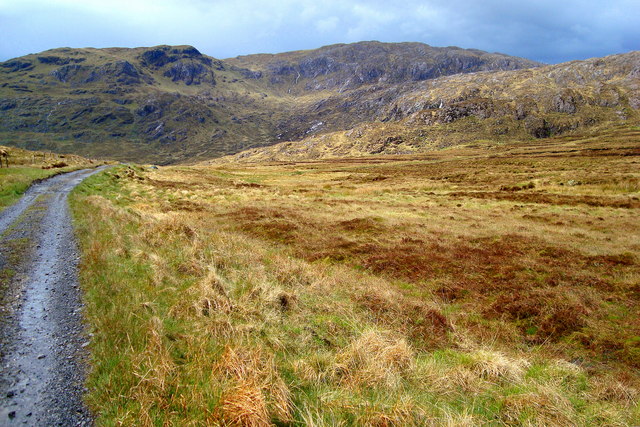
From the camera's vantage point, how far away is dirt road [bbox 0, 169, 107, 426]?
376cm

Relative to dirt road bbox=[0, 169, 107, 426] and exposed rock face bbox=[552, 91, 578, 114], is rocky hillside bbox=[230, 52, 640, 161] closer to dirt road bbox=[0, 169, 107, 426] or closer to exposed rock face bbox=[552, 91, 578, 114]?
exposed rock face bbox=[552, 91, 578, 114]

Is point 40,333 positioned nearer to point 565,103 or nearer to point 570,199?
point 570,199

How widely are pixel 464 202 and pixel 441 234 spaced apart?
52.7 ft

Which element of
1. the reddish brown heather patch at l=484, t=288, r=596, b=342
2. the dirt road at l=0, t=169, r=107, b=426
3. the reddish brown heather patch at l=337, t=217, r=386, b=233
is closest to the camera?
the dirt road at l=0, t=169, r=107, b=426

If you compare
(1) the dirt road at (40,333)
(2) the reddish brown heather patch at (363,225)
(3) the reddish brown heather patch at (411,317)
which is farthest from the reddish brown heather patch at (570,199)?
(1) the dirt road at (40,333)

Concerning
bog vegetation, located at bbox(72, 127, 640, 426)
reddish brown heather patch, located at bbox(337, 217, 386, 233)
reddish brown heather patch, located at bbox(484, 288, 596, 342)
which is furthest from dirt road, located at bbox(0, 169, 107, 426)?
reddish brown heather patch, located at bbox(337, 217, 386, 233)

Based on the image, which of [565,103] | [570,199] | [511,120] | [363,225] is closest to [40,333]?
[363,225]

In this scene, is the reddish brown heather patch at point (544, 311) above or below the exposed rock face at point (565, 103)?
below

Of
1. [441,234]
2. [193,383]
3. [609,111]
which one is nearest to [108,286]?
[193,383]

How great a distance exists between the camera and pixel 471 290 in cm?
1102

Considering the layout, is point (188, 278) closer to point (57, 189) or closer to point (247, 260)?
point (247, 260)

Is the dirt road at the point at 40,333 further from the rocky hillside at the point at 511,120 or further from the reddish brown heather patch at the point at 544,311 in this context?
the rocky hillside at the point at 511,120

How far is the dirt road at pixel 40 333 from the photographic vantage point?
3.76 metres

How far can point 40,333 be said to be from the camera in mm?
5176
